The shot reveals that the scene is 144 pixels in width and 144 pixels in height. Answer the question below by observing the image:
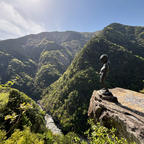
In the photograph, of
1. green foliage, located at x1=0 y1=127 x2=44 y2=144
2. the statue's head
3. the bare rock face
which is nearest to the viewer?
green foliage, located at x1=0 y1=127 x2=44 y2=144

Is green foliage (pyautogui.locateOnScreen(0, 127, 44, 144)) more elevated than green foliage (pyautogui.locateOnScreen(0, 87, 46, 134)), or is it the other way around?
green foliage (pyautogui.locateOnScreen(0, 127, 44, 144))

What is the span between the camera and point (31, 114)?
16906mm

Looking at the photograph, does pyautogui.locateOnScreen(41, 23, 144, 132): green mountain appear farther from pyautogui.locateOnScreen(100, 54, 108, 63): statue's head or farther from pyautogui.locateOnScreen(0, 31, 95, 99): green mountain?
pyautogui.locateOnScreen(100, 54, 108, 63): statue's head

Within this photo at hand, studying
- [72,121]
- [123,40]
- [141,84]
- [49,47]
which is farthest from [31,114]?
[49,47]

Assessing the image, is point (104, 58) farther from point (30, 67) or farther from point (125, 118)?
point (30, 67)

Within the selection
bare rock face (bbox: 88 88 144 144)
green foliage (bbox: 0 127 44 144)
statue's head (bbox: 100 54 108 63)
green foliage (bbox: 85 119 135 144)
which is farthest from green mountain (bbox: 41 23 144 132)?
green foliage (bbox: 85 119 135 144)

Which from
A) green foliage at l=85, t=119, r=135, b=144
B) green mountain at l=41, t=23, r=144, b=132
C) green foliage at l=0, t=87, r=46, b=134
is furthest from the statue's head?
green mountain at l=41, t=23, r=144, b=132

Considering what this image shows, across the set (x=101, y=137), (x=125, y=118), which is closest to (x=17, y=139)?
(x=101, y=137)

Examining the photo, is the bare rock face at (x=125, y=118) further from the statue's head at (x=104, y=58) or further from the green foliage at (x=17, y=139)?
the green foliage at (x=17, y=139)

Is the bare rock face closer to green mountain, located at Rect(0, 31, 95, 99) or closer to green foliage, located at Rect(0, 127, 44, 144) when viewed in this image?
green foliage, located at Rect(0, 127, 44, 144)

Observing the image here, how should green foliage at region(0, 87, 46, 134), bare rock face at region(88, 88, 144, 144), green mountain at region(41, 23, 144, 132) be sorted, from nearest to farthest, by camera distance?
bare rock face at region(88, 88, 144, 144) < green foliage at region(0, 87, 46, 134) < green mountain at region(41, 23, 144, 132)

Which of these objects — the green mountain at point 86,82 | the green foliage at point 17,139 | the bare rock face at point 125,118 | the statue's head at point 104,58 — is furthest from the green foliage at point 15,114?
the green mountain at point 86,82

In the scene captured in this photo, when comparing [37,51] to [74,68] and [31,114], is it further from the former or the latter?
[31,114]

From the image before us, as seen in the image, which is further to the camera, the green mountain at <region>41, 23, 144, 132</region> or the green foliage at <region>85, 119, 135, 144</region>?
the green mountain at <region>41, 23, 144, 132</region>
